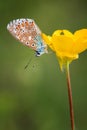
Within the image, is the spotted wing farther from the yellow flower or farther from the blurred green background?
the blurred green background

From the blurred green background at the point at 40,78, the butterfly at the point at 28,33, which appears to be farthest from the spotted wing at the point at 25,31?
the blurred green background at the point at 40,78

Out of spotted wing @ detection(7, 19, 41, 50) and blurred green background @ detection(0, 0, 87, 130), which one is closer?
spotted wing @ detection(7, 19, 41, 50)

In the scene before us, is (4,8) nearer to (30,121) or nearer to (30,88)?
(30,88)

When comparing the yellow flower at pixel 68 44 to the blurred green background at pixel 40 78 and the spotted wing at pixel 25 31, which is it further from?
the blurred green background at pixel 40 78

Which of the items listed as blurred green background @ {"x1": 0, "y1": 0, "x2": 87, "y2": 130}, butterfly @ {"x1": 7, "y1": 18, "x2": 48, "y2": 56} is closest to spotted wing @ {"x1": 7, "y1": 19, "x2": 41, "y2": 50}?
butterfly @ {"x1": 7, "y1": 18, "x2": 48, "y2": 56}

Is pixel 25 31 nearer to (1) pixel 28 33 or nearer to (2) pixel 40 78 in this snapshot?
(1) pixel 28 33

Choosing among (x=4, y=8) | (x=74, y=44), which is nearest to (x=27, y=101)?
(x=4, y=8)
